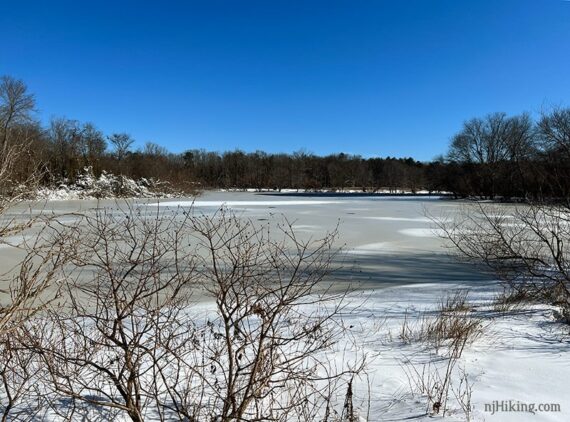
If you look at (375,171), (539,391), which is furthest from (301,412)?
(375,171)

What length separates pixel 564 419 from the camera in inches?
109

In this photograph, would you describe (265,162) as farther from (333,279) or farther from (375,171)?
(333,279)

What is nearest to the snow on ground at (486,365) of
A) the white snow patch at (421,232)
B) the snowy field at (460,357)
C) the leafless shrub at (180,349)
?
the snowy field at (460,357)

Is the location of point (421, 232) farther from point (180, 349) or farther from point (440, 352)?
point (180, 349)

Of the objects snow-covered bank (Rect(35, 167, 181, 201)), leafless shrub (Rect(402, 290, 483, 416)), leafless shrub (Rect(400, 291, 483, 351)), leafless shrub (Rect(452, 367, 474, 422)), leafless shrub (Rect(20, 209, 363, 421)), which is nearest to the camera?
leafless shrub (Rect(20, 209, 363, 421))

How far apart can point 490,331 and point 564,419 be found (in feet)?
7.62

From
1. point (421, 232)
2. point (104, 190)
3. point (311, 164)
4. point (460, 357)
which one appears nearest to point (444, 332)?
point (460, 357)

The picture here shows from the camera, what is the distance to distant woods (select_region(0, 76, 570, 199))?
6781 mm

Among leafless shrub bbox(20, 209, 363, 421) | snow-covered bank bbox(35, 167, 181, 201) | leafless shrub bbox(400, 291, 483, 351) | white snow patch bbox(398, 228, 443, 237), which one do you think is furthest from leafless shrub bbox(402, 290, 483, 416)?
white snow patch bbox(398, 228, 443, 237)

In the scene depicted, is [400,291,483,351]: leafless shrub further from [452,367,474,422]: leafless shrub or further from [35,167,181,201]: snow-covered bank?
[35,167,181,201]: snow-covered bank

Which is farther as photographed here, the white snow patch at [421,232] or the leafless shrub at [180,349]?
the white snow patch at [421,232]

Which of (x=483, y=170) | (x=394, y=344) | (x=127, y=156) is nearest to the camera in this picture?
(x=394, y=344)

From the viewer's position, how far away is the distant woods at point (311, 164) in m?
6.78

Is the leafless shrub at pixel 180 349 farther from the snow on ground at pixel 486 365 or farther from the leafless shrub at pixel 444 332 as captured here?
the leafless shrub at pixel 444 332
